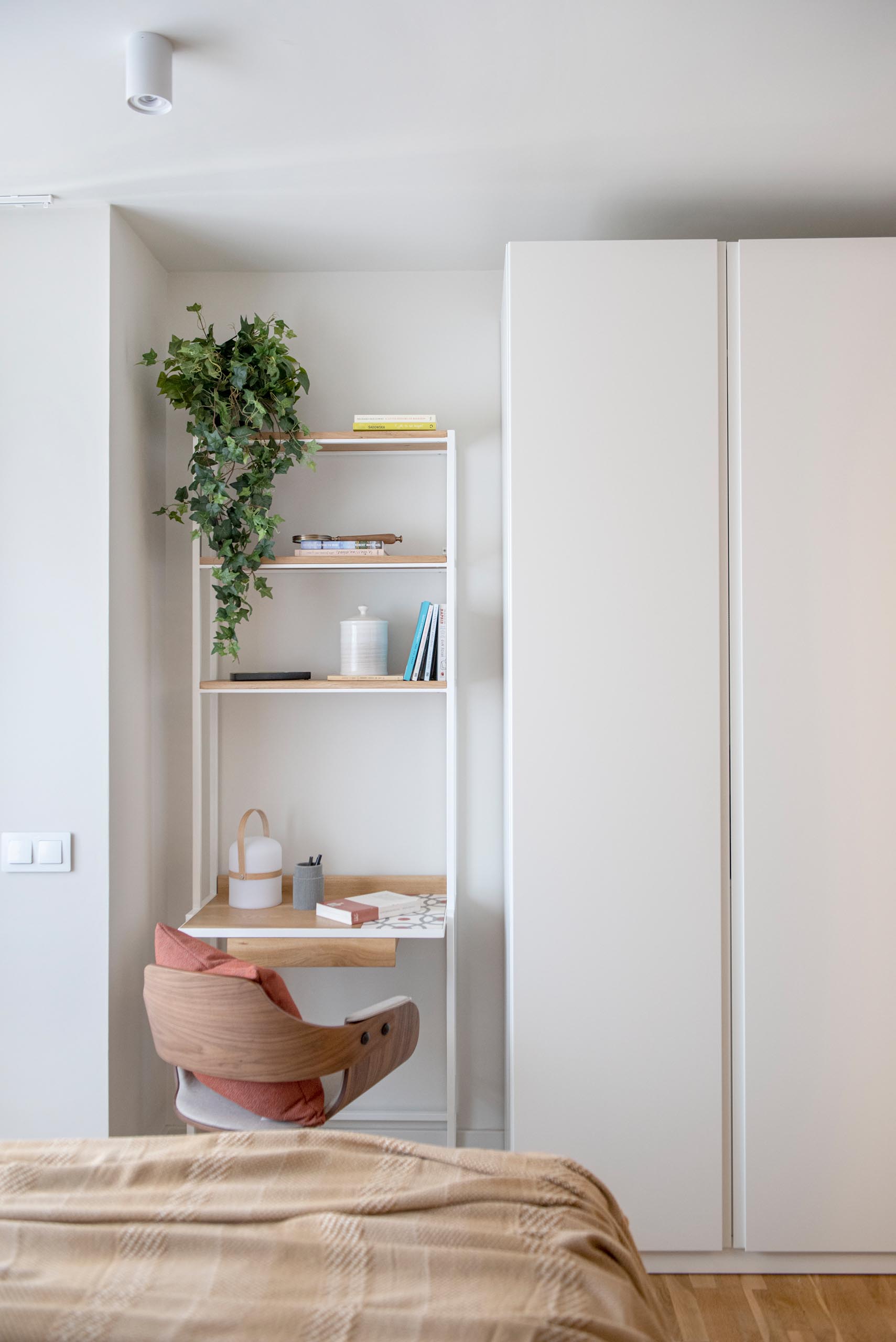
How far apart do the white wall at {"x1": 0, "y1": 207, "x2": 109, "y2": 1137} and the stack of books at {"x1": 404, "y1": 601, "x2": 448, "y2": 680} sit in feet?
2.71

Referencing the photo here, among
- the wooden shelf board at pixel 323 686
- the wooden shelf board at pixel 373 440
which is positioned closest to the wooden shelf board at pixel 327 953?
the wooden shelf board at pixel 323 686

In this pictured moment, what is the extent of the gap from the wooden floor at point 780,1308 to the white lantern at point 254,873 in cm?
139

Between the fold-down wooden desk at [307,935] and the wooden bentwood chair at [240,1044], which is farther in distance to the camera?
the fold-down wooden desk at [307,935]

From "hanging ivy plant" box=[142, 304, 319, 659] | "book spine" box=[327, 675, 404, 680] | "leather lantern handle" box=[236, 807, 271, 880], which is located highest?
"hanging ivy plant" box=[142, 304, 319, 659]

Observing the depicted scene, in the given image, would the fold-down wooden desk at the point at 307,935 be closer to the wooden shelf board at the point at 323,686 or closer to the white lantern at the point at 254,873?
the white lantern at the point at 254,873

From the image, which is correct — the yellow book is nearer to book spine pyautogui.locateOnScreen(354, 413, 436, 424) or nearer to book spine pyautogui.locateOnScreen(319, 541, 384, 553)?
book spine pyautogui.locateOnScreen(354, 413, 436, 424)

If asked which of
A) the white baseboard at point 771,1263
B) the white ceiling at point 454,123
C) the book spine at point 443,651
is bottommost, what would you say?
the white baseboard at point 771,1263

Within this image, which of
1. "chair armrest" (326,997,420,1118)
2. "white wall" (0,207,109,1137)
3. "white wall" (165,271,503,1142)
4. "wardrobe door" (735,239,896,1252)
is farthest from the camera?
"white wall" (165,271,503,1142)

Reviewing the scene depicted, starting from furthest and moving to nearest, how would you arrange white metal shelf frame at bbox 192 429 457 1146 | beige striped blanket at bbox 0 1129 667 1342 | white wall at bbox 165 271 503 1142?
white wall at bbox 165 271 503 1142
white metal shelf frame at bbox 192 429 457 1146
beige striped blanket at bbox 0 1129 667 1342

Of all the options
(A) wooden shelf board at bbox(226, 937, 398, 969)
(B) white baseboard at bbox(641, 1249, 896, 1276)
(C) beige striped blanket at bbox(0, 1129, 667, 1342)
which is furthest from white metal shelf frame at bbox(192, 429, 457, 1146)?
(C) beige striped blanket at bbox(0, 1129, 667, 1342)

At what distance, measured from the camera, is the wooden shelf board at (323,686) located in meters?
2.70

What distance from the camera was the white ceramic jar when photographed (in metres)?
2.78

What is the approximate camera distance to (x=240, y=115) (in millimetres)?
2143

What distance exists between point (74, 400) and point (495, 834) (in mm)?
A: 1705
